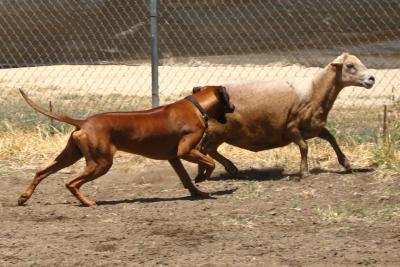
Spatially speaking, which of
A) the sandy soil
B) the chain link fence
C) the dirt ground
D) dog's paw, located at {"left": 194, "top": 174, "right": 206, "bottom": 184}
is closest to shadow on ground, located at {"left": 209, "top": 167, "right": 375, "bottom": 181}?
the dirt ground

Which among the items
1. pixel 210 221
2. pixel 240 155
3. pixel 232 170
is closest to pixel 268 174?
pixel 232 170

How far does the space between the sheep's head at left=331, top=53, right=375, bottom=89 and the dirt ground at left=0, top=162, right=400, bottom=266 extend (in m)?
0.78

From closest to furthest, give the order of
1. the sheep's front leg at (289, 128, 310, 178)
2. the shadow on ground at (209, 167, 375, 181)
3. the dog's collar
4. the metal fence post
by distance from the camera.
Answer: the dog's collar < the sheep's front leg at (289, 128, 310, 178) < the shadow on ground at (209, 167, 375, 181) < the metal fence post

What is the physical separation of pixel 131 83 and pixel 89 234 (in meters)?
9.13

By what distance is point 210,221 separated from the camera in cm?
692

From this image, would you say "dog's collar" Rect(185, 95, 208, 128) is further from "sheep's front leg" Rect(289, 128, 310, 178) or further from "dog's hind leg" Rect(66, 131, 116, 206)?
"sheep's front leg" Rect(289, 128, 310, 178)

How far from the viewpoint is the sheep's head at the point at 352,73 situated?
8.62 meters

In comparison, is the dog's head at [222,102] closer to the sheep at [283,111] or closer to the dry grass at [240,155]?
the sheep at [283,111]

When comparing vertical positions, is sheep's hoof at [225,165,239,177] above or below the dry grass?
above

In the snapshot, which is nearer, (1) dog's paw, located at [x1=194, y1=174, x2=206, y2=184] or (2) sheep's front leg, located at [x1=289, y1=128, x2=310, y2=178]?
(1) dog's paw, located at [x1=194, y1=174, x2=206, y2=184]

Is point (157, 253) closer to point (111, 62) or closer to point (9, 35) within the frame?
point (111, 62)

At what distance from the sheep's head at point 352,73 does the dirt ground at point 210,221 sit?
78 centimetres

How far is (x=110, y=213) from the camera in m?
7.30

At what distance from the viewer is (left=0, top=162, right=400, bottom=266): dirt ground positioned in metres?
5.97
